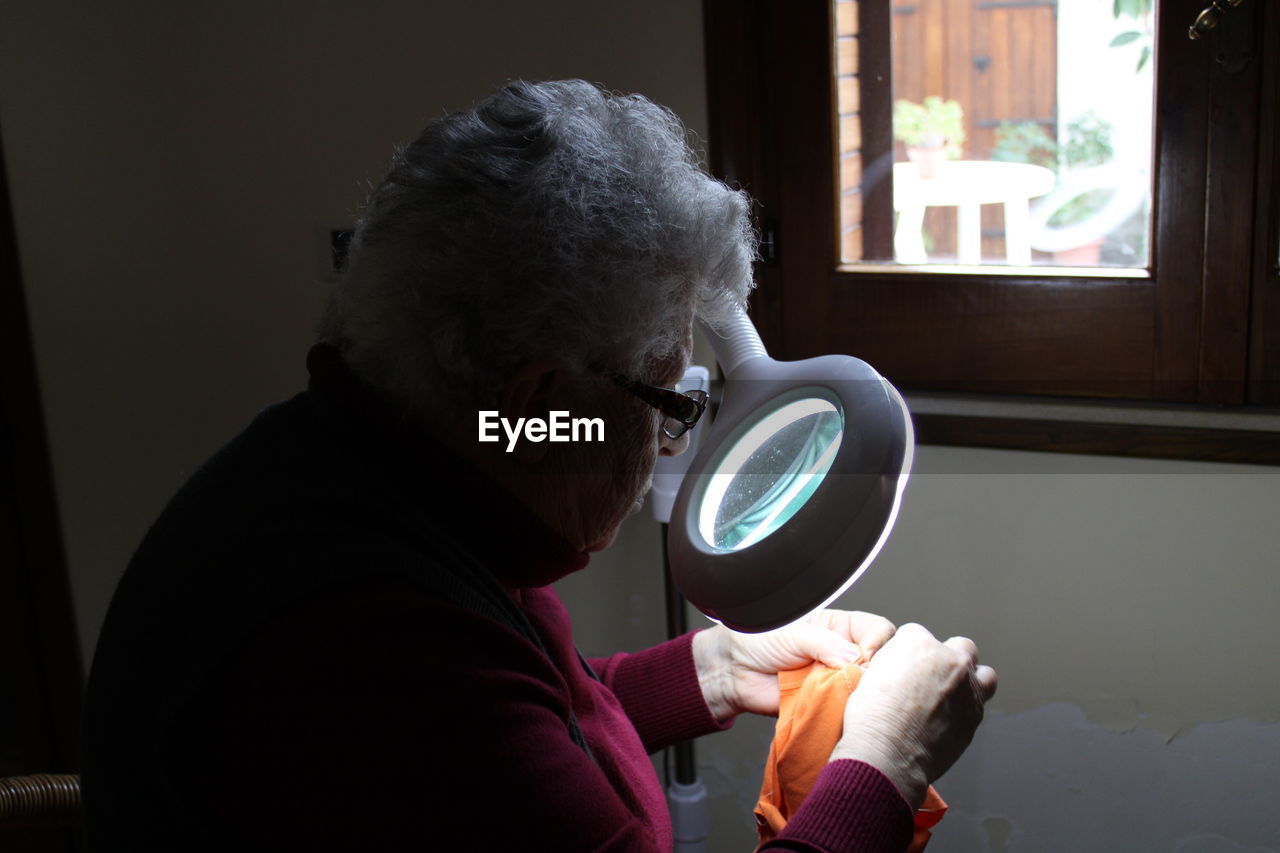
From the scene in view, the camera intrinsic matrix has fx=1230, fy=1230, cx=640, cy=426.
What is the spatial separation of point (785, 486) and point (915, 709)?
230 millimetres

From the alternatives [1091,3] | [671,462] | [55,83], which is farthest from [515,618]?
[55,83]

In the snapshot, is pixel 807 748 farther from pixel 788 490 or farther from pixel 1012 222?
pixel 1012 222

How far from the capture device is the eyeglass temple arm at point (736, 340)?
1.08 m

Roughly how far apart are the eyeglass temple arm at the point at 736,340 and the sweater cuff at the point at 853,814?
35 cm

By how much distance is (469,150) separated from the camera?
939 mm

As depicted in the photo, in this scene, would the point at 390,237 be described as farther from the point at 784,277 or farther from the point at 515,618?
the point at 784,277

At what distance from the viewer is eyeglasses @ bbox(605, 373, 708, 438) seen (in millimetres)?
979

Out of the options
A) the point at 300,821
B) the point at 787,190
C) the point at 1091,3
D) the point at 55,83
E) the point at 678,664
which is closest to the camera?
the point at 300,821

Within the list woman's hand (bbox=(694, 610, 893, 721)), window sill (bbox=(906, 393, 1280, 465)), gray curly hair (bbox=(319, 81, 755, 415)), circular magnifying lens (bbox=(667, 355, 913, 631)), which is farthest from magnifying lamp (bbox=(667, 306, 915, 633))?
window sill (bbox=(906, 393, 1280, 465))

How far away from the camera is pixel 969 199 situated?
1715mm

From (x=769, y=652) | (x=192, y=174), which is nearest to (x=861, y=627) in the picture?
(x=769, y=652)

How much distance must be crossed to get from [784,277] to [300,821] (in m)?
1.23

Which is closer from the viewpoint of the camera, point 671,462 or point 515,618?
point 515,618

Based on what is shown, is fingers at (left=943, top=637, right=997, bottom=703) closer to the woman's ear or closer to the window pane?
the woman's ear
